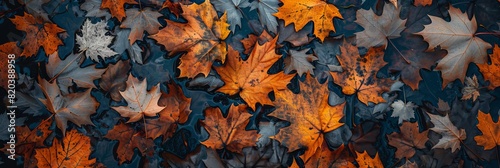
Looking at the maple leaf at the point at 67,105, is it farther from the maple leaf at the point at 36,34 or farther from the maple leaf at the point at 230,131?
the maple leaf at the point at 230,131

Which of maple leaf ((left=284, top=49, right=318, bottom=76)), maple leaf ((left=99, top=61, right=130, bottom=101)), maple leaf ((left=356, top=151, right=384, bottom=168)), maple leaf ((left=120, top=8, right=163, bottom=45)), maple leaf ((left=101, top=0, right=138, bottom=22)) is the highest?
maple leaf ((left=101, top=0, right=138, bottom=22))

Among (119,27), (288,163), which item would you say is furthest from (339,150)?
(119,27)

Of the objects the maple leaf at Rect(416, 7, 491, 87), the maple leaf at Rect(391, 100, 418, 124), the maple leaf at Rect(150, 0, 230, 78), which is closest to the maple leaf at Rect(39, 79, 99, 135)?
the maple leaf at Rect(150, 0, 230, 78)

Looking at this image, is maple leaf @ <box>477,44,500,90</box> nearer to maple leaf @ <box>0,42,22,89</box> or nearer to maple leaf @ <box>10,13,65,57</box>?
maple leaf @ <box>10,13,65,57</box>

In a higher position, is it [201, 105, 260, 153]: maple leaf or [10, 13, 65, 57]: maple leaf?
[10, 13, 65, 57]: maple leaf

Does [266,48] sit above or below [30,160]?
above

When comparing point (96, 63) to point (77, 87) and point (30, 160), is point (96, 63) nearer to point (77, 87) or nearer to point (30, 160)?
point (77, 87)

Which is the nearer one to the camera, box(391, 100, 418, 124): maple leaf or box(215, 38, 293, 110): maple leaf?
box(215, 38, 293, 110): maple leaf

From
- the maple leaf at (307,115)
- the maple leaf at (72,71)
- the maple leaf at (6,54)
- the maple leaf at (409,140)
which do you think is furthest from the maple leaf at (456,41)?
the maple leaf at (6,54)
